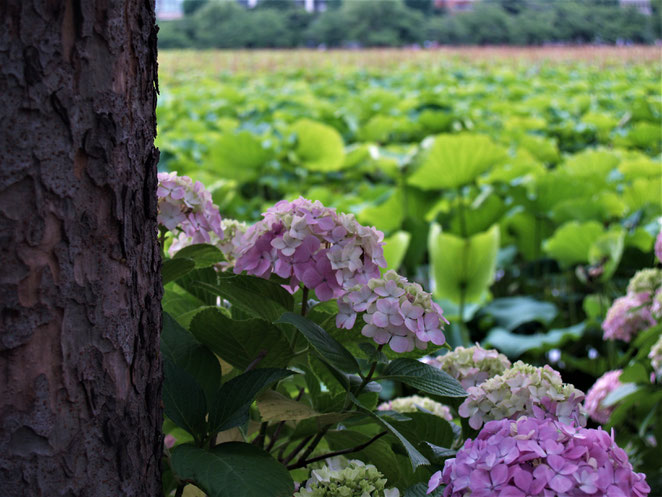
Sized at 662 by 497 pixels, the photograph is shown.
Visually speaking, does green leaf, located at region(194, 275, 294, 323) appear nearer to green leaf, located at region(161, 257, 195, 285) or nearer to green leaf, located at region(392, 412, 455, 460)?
green leaf, located at region(161, 257, 195, 285)

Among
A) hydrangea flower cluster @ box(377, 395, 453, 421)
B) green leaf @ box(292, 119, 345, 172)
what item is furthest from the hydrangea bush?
green leaf @ box(292, 119, 345, 172)

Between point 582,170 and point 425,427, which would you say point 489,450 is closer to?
point 425,427

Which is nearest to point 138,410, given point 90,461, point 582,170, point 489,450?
point 90,461

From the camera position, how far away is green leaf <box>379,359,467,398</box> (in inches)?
29.4

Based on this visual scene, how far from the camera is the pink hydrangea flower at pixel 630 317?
1586 mm

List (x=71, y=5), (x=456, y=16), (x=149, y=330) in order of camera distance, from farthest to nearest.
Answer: (x=456, y=16), (x=149, y=330), (x=71, y=5)

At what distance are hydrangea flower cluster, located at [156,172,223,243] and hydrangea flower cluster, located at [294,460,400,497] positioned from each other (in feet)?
1.09

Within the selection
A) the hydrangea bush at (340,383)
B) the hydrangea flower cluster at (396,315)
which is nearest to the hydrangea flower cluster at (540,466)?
the hydrangea bush at (340,383)

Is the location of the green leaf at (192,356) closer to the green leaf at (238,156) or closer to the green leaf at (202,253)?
the green leaf at (202,253)

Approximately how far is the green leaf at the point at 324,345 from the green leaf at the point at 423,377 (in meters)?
0.04

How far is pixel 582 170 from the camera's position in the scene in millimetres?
3098

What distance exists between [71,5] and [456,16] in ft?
105

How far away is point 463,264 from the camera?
89.9 inches

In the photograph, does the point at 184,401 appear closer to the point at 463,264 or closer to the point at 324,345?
the point at 324,345
